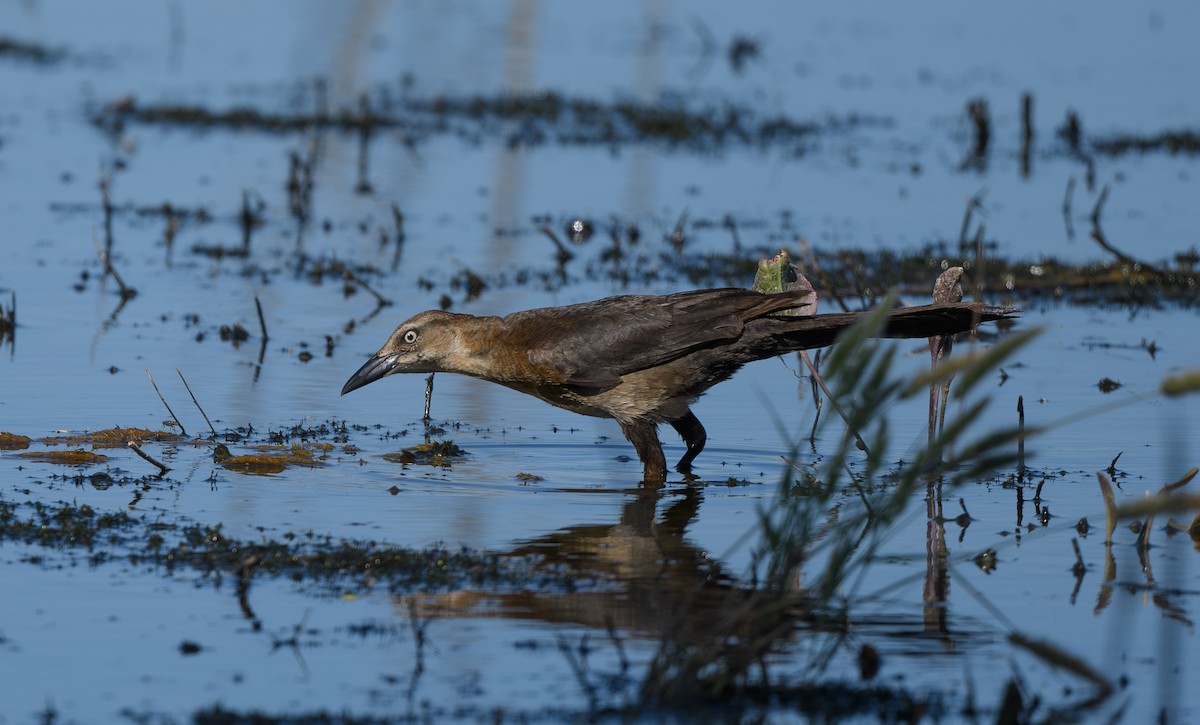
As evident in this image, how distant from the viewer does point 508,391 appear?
931 cm

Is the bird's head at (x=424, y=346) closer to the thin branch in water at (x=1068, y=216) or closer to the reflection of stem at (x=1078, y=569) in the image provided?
the reflection of stem at (x=1078, y=569)

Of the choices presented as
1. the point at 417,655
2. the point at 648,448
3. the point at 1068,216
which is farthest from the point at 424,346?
the point at 1068,216

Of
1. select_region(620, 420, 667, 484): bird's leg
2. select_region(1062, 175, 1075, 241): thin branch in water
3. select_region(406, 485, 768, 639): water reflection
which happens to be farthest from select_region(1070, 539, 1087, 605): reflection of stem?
select_region(1062, 175, 1075, 241): thin branch in water

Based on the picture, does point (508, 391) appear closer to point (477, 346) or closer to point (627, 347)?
point (477, 346)

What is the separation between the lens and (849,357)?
4605mm

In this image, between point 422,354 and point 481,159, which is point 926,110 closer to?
point 481,159

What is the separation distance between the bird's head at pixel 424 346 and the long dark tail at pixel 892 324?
1239mm

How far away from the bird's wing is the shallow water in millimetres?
470

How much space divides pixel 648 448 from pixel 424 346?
1.03 metres

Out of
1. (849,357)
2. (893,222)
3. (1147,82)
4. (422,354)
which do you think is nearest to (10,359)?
(422,354)

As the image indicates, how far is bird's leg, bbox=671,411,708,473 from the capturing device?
7715 mm

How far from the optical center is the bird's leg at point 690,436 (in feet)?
25.3

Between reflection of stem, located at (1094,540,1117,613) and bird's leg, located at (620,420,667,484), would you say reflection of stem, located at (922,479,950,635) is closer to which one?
reflection of stem, located at (1094,540,1117,613)

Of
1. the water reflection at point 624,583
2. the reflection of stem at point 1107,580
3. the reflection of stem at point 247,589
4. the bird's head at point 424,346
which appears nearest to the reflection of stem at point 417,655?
the water reflection at point 624,583
